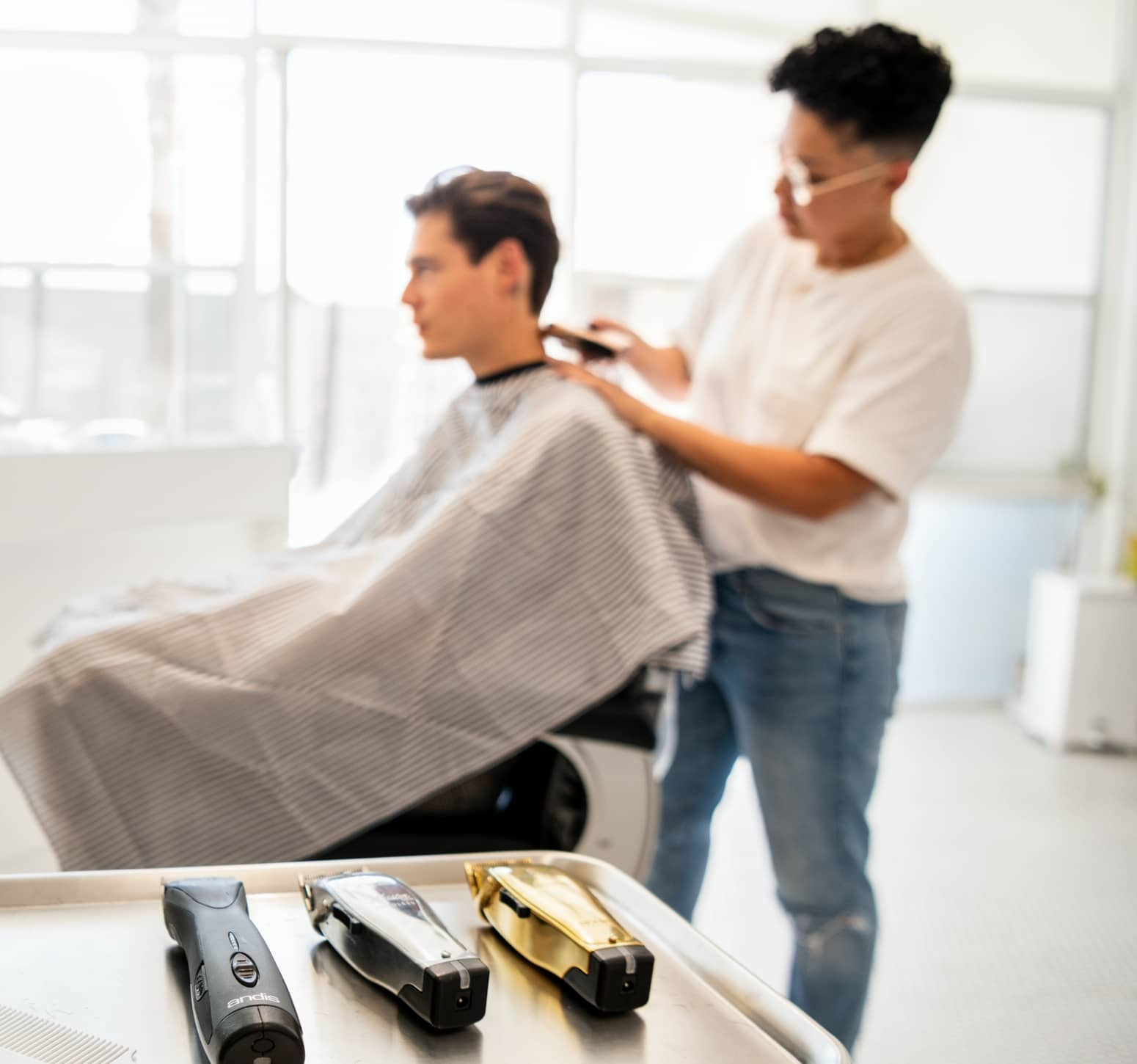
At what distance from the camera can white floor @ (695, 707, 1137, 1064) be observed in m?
2.17

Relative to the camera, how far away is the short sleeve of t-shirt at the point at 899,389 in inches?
59.2

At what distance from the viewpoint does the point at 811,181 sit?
5.11 feet

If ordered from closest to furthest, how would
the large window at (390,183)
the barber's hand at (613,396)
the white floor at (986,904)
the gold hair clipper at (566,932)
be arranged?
the gold hair clipper at (566,932)
the barber's hand at (613,396)
the white floor at (986,904)
the large window at (390,183)

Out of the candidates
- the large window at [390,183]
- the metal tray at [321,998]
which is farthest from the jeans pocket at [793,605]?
the large window at [390,183]

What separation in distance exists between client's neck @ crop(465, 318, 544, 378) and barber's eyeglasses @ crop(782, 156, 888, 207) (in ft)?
1.51

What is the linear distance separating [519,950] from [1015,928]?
2.19 m

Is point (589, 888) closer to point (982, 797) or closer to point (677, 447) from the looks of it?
point (677, 447)

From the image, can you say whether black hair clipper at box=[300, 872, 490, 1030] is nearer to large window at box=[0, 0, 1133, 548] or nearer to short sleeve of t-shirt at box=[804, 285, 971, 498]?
short sleeve of t-shirt at box=[804, 285, 971, 498]

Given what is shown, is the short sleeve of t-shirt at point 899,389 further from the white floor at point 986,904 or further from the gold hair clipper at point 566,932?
the white floor at point 986,904

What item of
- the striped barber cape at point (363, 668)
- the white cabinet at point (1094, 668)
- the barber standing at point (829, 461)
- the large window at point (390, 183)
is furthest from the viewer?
the white cabinet at point (1094, 668)

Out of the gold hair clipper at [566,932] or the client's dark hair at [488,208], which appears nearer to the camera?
the gold hair clipper at [566,932]

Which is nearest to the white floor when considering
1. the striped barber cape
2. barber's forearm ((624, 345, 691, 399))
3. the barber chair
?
the barber chair

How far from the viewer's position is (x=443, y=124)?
13.3ft

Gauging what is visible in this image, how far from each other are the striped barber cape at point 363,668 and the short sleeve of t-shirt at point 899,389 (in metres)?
0.25
